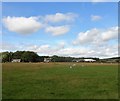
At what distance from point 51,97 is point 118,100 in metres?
3.83

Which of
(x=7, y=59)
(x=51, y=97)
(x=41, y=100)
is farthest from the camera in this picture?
(x=7, y=59)

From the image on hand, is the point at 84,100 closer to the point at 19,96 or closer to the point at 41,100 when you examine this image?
the point at 41,100

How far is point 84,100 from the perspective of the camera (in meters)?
17.0

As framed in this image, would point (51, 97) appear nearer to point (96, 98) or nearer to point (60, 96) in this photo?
point (60, 96)

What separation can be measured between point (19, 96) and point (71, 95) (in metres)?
3.17

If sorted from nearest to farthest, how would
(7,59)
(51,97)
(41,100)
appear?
(41,100) → (51,97) → (7,59)

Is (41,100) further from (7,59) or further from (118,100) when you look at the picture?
(7,59)

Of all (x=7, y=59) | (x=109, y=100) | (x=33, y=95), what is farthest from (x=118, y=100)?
(x=7, y=59)

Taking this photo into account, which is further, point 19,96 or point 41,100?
point 19,96

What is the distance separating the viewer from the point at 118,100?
55.9ft

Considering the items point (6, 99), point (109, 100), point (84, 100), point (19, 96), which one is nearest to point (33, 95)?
point (19, 96)

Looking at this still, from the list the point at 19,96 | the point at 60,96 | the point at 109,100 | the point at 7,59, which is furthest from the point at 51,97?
the point at 7,59

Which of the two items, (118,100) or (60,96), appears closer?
(118,100)

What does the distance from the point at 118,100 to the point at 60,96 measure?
11.5 ft
